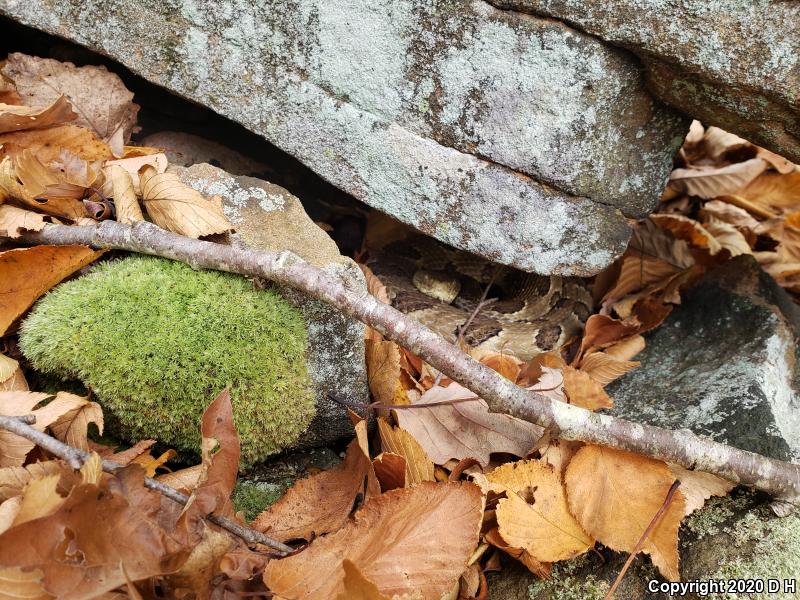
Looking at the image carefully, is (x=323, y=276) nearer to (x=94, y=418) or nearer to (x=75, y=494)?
(x=94, y=418)

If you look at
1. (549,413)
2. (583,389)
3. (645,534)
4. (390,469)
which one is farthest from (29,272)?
(645,534)

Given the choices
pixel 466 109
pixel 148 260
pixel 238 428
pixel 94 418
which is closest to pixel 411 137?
pixel 466 109

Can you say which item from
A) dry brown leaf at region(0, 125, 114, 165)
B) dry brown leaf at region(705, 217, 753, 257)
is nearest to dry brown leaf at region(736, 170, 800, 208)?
dry brown leaf at region(705, 217, 753, 257)

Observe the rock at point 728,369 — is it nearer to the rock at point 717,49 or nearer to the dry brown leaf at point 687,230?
the dry brown leaf at point 687,230

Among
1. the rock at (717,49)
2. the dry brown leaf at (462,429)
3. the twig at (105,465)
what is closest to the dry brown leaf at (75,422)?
the twig at (105,465)

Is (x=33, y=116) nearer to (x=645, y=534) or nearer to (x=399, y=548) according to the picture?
(x=399, y=548)

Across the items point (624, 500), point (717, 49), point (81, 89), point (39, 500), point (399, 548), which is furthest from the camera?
point (81, 89)

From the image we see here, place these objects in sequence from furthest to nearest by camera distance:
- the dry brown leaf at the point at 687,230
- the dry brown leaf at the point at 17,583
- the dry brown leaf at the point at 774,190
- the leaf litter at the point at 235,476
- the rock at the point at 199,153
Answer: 1. the dry brown leaf at the point at 774,190
2. the dry brown leaf at the point at 687,230
3. the rock at the point at 199,153
4. the leaf litter at the point at 235,476
5. the dry brown leaf at the point at 17,583
